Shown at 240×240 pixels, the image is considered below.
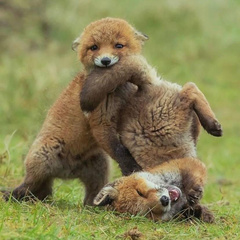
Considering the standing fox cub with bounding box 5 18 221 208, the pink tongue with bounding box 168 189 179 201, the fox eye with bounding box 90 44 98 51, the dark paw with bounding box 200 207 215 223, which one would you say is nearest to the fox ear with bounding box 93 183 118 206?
the standing fox cub with bounding box 5 18 221 208

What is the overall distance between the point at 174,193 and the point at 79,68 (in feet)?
8.44

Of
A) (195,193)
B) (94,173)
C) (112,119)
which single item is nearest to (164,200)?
(195,193)

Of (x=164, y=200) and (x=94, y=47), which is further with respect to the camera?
(x=94, y=47)

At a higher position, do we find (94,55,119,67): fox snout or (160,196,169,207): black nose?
(94,55,119,67): fox snout

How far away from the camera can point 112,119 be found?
705 centimetres

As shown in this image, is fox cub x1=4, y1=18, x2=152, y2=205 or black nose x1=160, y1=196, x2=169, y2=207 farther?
fox cub x1=4, y1=18, x2=152, y2=205

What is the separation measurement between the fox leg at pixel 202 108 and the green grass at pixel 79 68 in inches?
35.5

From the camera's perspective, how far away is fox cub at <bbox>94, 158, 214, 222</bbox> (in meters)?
6.29

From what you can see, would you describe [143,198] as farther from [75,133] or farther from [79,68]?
[79,68]

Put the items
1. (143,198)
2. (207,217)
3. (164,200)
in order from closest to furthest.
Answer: (164,200) < (143,198) < (207,217)

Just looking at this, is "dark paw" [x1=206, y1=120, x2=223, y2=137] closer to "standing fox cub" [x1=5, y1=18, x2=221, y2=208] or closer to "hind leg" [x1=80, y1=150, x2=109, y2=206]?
"standing fox cub" [x1=5, y1=18, x2=221, y2=208]

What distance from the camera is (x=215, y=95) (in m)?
16.3

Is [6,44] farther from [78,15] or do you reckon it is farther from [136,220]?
[136,220]

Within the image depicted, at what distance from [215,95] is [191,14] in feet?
11.9
